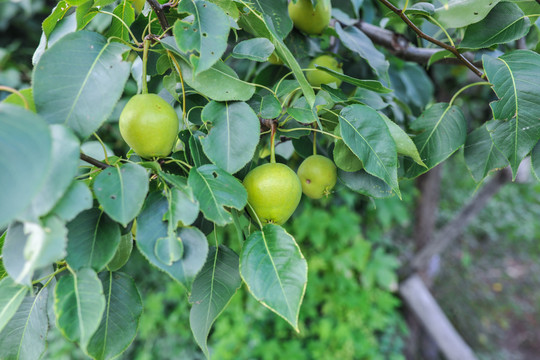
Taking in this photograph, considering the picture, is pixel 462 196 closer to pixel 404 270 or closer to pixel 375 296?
pixel 404 270

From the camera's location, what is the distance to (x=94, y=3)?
520mm

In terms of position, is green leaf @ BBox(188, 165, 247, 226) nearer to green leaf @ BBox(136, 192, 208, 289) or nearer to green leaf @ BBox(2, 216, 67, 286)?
green leaf @ BBox(136, 192, 208, 289)

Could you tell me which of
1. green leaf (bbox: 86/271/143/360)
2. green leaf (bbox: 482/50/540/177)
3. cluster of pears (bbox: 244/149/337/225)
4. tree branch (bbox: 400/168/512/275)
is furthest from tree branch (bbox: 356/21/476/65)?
tree branch (bbox: 400/168/512/275)

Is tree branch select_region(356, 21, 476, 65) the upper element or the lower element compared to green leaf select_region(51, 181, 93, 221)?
lower

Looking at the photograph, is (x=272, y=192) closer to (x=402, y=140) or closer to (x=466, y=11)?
(x=402, y=140)

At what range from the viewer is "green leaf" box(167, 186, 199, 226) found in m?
0.38

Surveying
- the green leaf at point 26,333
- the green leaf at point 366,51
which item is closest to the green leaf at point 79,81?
the green leaf at point 26,333

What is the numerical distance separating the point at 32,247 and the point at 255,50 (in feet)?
1.10

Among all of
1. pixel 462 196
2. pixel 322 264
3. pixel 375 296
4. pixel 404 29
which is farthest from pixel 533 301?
pixel 404 29

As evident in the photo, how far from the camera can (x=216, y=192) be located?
413 mm

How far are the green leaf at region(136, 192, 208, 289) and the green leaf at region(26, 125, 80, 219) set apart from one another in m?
0.09

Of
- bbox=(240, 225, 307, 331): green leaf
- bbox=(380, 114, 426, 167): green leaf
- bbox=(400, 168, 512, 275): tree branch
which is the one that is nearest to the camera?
bbox=(240, 225, 307, 331): green leaf

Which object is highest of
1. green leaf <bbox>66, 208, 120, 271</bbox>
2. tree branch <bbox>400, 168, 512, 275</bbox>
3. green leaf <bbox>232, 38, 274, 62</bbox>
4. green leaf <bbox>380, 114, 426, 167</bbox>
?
green leaf <bbox>232, 38, 274, 62</bbox>

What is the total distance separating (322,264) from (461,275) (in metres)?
1.68
